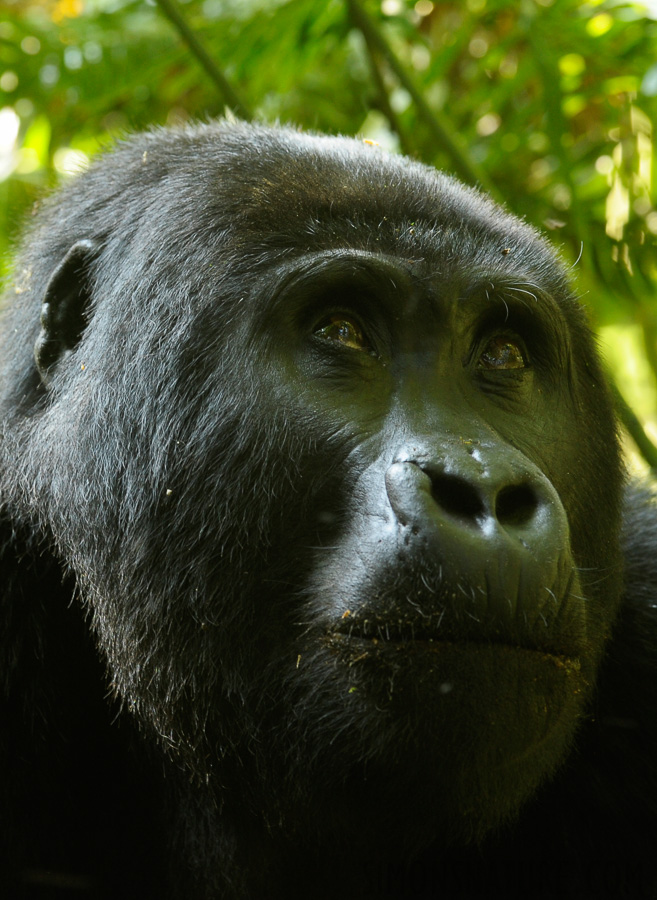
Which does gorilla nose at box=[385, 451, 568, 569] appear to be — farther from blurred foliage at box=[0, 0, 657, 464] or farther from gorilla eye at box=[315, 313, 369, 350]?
blurred foliage at box=[0, 0, 657, 464]

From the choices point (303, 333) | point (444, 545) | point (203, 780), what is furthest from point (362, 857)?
point (303, 333)

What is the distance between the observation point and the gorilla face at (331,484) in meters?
2.08

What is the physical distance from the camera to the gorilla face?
6.84 ft

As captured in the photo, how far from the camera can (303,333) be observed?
8.11 ft

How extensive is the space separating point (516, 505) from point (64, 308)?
1.56m

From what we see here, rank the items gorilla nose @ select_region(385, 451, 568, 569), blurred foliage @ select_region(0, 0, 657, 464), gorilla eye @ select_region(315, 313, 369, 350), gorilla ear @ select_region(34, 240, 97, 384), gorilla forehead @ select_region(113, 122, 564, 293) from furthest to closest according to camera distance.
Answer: blurred foliage @ select_region(0, 0, 657, 464)
gorilla ear @ select_region(34, 240, 97, 384)
gorilla forehead @ select_region(113, 122, 564, 293)
gorilla eye @ select_region(315, 313, 369, 350)
gorilla nose @ select_region(385, 451, 568, 569)

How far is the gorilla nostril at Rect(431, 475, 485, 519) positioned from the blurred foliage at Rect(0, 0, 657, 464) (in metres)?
2.35

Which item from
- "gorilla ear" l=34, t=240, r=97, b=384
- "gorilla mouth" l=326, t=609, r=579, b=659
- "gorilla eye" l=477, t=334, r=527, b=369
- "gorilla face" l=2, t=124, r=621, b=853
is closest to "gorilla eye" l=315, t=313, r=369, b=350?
"gorilla face" l=2, t=124, r=621, b=853

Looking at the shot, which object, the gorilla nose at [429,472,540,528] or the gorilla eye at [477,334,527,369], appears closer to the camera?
the gorilla nose at [429,472,540,528]

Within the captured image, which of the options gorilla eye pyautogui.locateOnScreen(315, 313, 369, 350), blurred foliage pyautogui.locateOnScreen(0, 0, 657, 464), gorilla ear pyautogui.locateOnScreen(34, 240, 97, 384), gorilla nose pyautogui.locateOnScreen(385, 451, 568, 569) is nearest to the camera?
gorilla nose pyautogui.locateOnScreen(385, 451, 568, 569)

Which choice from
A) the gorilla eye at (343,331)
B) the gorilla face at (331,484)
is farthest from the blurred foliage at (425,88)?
the gorilla eye at (343,331)

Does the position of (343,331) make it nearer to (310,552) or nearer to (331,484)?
(331,484)

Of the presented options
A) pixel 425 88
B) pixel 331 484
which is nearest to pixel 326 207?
pixel 331 484

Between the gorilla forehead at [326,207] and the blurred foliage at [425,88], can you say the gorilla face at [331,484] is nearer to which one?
the gorilla forehead at [326,207]
